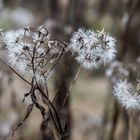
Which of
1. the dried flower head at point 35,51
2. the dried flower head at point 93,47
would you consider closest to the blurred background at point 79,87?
the dried flower head at point 35,51

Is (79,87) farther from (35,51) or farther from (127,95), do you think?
(35,51)

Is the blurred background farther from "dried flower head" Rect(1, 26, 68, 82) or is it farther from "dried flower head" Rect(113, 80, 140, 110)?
"dried flower head" Rect(113, 80, 140, 110)

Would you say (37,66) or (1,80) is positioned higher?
(1,80)

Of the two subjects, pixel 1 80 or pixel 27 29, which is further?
pixel 1 80

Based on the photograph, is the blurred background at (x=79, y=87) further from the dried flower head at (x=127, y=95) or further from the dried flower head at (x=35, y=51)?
the dried flower head at (x=127, y=95)

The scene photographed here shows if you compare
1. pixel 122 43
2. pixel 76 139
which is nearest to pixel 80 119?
pixel 76 139

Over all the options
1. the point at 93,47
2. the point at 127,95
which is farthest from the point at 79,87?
the point at 93,47

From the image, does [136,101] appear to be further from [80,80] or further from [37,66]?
[80,80]
